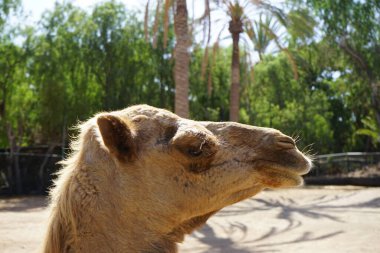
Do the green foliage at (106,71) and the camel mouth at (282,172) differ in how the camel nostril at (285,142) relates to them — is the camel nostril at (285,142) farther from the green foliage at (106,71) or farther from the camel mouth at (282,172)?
the green foliage at (106,71)

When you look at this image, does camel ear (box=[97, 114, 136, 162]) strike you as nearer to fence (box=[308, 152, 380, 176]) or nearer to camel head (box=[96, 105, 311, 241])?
camel head (box=[96, 105, 311, 241])

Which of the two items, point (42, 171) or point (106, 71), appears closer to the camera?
point (42, 171)

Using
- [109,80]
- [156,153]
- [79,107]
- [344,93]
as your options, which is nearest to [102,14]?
[109,80]

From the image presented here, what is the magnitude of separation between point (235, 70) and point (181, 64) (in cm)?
605

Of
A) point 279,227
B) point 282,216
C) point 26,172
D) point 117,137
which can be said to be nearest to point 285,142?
point 117,137

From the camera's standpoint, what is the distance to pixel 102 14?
2475cm

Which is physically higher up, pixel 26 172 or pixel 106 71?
pixel 106 71

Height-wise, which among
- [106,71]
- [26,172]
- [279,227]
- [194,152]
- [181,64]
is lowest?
[279,227]

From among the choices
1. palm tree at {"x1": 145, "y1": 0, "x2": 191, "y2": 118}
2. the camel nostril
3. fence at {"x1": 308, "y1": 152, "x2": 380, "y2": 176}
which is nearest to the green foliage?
fence at {"x1": 308, "y1": 152, "x2": 380, "y2": 176}

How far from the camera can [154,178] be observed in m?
2.16

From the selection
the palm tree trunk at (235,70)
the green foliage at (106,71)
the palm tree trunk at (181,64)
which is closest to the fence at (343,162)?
the green foliage at (106,71)

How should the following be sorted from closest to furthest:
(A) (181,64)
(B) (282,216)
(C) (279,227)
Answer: (C) (279,227), (A) (181,64), (B) (282,216)

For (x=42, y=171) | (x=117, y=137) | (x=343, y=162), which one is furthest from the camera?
(x=343, y=162)

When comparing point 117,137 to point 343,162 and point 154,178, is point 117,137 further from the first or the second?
point 343,162
